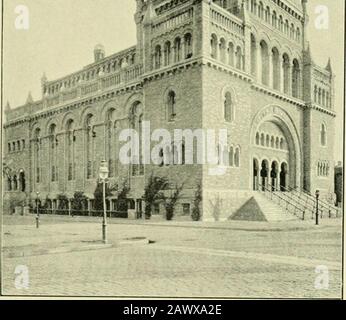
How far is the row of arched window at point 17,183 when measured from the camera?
26625 mm

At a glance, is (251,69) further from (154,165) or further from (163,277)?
(163,277)

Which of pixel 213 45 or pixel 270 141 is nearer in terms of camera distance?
pixel 213 45

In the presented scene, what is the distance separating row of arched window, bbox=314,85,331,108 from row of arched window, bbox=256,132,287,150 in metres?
3.49

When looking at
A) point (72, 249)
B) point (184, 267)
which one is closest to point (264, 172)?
point (72, 249)

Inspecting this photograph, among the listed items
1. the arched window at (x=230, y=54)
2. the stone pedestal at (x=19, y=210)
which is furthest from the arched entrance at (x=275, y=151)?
the stone pedestal at (x=19, y=210)

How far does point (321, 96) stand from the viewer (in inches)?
1226

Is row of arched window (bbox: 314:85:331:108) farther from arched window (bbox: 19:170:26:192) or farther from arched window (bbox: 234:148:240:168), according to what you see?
arched window (bbox: 19:170:26:192)

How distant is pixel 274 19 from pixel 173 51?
27.2 ft

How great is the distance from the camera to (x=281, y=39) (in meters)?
29.2

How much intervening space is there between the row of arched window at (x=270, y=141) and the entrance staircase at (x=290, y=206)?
267 centimetres

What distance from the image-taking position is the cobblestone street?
11.1 meters

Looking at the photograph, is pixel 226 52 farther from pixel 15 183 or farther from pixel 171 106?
pixel 15 183

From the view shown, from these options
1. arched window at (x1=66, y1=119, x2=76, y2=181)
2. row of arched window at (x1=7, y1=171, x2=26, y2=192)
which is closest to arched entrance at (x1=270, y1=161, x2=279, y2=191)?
arched window at (x1=66, y1=119, x2=76, y2=181)

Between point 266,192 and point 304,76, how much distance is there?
351 inches
